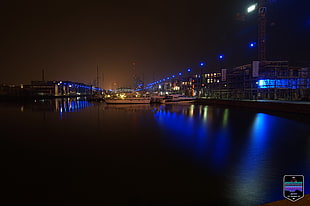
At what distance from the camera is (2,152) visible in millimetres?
6641

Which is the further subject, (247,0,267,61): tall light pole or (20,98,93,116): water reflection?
(247,0,267,61): tall light pole

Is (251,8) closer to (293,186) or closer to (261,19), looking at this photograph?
(261,19)

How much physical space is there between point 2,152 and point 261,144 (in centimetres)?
936

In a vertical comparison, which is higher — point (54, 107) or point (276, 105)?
point (276, 105)

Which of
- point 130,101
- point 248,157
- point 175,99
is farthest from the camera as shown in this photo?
point 175,99

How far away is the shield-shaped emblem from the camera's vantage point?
7.03 ft

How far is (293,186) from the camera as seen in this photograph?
2160 millimetres

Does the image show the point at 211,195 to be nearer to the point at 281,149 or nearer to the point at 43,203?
the point at 43,203

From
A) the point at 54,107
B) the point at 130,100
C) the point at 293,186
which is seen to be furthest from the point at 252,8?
the point at 293,186

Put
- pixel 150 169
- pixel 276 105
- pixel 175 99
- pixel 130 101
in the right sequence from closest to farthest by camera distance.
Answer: pixel 150 169 < pixel 276 105 < pixel 130 101 < pixel 175 99

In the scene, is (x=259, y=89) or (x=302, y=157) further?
(x=259, y=89)

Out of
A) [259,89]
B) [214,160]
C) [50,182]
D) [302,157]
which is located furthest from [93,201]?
[259,89]

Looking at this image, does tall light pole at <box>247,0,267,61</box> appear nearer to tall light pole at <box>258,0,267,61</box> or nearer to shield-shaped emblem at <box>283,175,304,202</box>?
tall light pole at <box>258,0,267,61</box>

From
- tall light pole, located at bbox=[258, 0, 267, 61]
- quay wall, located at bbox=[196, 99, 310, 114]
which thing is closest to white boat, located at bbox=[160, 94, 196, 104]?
quay wall, located at bbox=[196, 99, 310, 114]
